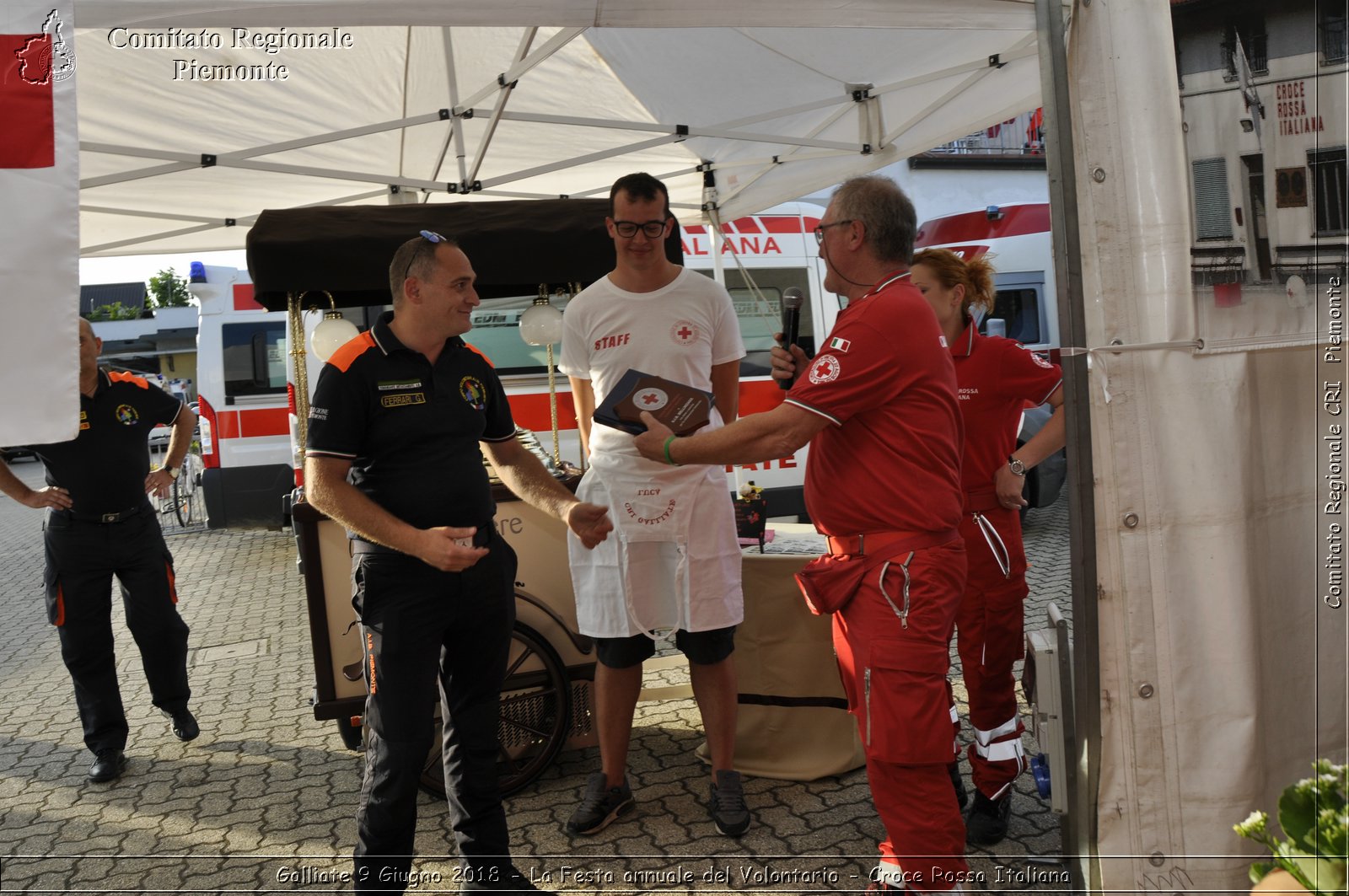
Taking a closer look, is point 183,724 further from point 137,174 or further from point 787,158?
point 787,158

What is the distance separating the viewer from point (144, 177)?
18.6 ft

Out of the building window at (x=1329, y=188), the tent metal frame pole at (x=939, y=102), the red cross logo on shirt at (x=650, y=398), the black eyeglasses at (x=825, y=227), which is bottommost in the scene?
the red cross logo on shirt at (x=650, y=398)

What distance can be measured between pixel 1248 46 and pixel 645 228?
5.69 ft

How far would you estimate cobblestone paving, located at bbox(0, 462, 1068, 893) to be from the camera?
3.25m

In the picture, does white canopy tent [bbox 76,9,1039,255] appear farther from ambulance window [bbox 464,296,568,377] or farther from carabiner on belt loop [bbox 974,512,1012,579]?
carabiner on belt loop [bbox 974,512,1012,579]

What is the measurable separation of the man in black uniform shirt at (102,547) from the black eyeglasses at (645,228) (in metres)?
2.72

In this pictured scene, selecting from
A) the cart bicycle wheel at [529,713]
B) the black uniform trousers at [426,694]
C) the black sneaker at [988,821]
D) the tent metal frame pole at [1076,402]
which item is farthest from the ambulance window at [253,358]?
the tent metal frame pole at [1076,402]

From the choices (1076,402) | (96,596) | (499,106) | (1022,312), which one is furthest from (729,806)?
(1022,312)

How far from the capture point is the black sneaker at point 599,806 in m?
3.48

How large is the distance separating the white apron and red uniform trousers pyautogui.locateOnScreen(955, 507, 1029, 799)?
779 mm

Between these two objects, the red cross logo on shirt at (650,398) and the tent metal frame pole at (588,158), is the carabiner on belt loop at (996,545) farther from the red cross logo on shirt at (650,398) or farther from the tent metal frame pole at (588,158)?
the tent metal frame pole at (588,158)

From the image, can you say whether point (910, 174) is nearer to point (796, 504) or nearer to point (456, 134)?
point (796, 504)

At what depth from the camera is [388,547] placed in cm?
271

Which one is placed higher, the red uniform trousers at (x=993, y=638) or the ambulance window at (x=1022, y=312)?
the ambulance window at (x=1022, y=312)
